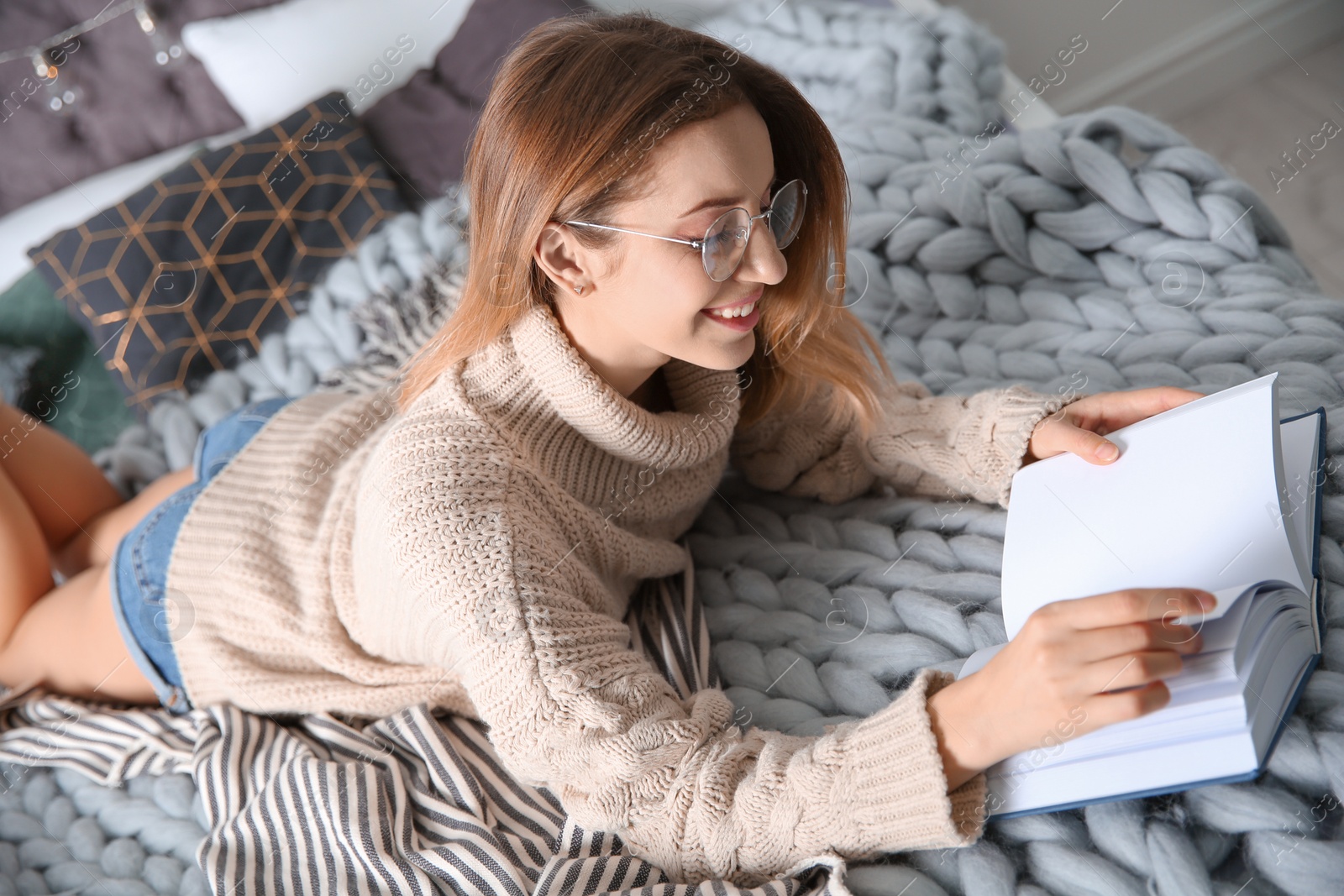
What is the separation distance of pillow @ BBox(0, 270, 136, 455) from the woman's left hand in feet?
4.41

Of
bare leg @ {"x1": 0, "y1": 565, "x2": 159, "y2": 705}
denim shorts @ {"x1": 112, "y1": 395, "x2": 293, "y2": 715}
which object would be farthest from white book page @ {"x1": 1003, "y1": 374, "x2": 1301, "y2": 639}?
bare leg @ {"x1": 0, "y1": 565, "x2": 159, "y2": 705}

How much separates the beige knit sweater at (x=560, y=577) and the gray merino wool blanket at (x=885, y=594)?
0.04 meters

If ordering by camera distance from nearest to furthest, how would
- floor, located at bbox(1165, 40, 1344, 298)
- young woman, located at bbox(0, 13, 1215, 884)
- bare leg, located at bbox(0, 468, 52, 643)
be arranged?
young woman, located at bbox(0, 13, 1215, 884) < bare leg, located at bbox(0, 468, 52, 643) < floor, located at bbox(1165, 40, 1344, 298)

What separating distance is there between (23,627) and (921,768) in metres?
1.06

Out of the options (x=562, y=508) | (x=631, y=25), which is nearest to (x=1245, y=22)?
(x=631, y=25)

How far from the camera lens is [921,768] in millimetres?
654

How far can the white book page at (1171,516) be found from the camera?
644 mm

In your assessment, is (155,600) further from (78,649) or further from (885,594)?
(885,594)

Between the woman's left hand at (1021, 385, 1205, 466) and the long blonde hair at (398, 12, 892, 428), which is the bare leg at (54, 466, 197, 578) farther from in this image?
the woman's left hand at (1021, 385, 1205, 466)

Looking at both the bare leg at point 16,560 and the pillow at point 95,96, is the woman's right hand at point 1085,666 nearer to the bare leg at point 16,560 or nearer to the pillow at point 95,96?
the bare leg at point 16,560

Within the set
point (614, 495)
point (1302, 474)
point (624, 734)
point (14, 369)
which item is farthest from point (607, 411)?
point (14, 369)

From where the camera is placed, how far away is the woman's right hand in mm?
590

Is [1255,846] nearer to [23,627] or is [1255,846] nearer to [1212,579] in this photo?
[1212,579]

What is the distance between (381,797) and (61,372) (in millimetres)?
1086
